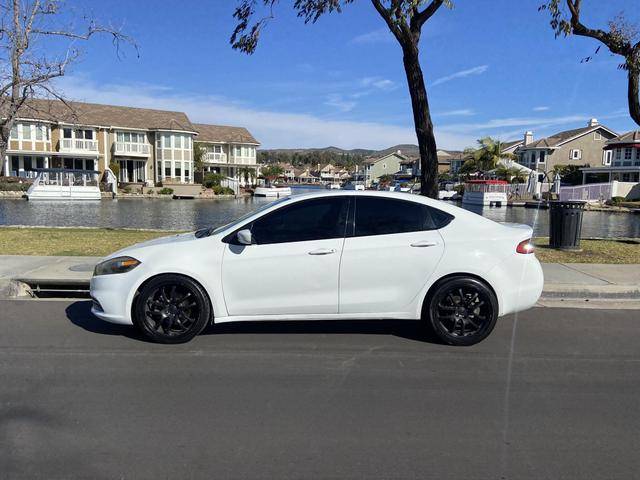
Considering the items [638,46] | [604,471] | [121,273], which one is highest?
[638,46]

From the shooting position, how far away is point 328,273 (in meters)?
5.26

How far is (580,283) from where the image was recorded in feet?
25.9

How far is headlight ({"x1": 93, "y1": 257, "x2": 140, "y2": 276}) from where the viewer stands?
5.30m

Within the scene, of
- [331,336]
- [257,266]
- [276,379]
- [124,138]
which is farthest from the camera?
[124,138]

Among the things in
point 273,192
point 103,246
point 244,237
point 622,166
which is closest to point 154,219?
point 103,246

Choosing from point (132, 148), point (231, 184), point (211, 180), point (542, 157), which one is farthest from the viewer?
point (542, 157)

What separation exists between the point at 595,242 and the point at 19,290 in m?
12.1

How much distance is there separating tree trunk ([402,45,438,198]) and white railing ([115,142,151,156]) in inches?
Answer: 1953

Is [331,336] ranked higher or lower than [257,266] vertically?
lower

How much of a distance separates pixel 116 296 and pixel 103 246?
6.43 meters

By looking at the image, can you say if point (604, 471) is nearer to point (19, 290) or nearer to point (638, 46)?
point (19, 290)

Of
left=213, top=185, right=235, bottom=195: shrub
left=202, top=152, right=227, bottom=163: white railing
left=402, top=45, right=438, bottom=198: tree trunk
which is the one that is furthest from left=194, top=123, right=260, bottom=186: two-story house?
left=402, top=45, right=438, bottom=198: tree trunk

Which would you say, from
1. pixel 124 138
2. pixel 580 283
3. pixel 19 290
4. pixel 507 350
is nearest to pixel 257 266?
pixel 507 350

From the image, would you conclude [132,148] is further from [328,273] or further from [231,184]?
[328,273]
